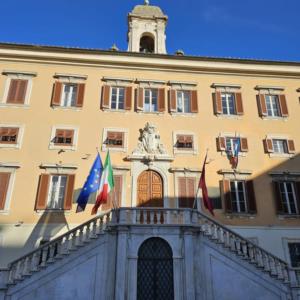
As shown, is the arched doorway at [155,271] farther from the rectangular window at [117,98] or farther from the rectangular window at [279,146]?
the rectangular window at [279,146]

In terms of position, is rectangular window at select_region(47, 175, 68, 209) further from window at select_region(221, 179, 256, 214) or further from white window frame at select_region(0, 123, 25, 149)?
window at select_region(221, 179, 256, 214)

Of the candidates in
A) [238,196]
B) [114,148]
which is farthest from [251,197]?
[114,148]

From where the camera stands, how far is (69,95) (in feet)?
61.6

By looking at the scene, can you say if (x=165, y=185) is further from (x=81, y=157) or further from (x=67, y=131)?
(x=67, y=131)

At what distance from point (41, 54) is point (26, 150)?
591 centimetres

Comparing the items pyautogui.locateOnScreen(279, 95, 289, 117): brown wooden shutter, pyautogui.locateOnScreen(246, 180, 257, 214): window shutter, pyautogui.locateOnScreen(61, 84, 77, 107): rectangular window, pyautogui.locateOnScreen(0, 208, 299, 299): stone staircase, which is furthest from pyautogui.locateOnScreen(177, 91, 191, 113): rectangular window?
pyautogui.locateOnScreen(0, 208, 299, 299): stone staircase

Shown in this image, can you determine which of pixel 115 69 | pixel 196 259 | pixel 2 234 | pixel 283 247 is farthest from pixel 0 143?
pixel 283 247

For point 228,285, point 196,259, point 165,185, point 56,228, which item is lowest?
point 228,285

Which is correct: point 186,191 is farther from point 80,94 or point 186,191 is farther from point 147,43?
point 147,43

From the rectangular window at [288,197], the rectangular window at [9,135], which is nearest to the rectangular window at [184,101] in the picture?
the rectangular window at [288,197]

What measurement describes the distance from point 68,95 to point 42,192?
5.69 metres

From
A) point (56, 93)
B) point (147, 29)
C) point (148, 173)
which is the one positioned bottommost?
point (148, 173)

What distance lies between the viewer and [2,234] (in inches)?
595

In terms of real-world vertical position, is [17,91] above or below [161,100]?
above
